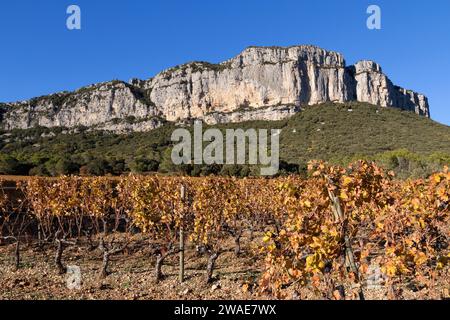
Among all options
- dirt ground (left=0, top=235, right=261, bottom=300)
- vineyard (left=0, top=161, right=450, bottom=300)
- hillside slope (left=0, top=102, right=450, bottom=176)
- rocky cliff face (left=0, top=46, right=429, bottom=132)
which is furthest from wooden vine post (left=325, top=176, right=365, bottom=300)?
rocky cliff face (left=0, top=46, right=429, bottom=132)

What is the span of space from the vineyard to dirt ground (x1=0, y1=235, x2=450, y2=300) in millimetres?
52

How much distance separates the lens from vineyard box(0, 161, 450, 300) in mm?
3283

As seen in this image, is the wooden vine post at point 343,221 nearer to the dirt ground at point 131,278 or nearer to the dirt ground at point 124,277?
the dirt ground at point 131,278

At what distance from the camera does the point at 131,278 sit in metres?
8.53

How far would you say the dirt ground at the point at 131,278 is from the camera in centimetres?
704

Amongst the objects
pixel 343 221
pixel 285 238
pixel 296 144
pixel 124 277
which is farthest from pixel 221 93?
pixel 343 221

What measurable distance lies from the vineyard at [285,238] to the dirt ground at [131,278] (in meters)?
0.05

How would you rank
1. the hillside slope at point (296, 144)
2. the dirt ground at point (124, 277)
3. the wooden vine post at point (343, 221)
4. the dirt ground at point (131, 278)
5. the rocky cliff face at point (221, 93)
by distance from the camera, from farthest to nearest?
the rocky cliff face at point (221, 93) → the hillside slope at point (296, 144) → the dirt ground at point (124, 277) → the dirt ground at point (131, 278) → the wooden vine post at point (343, 221)

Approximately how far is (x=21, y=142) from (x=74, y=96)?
91.4 ft

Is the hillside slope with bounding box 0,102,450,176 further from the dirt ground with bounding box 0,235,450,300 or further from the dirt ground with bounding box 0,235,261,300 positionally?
the dirt ground with bounding box 0,235,450,300

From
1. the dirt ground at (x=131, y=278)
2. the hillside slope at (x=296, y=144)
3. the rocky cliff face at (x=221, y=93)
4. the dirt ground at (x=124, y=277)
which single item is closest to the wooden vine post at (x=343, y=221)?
the dirt ground at (x=131, y=278)

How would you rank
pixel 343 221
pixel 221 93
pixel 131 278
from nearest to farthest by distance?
1. pixel 343 221
2. pixel 131 278
3. pixel 221 93

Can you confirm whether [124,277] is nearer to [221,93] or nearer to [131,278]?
[131,278]

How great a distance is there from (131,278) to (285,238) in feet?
19.7
